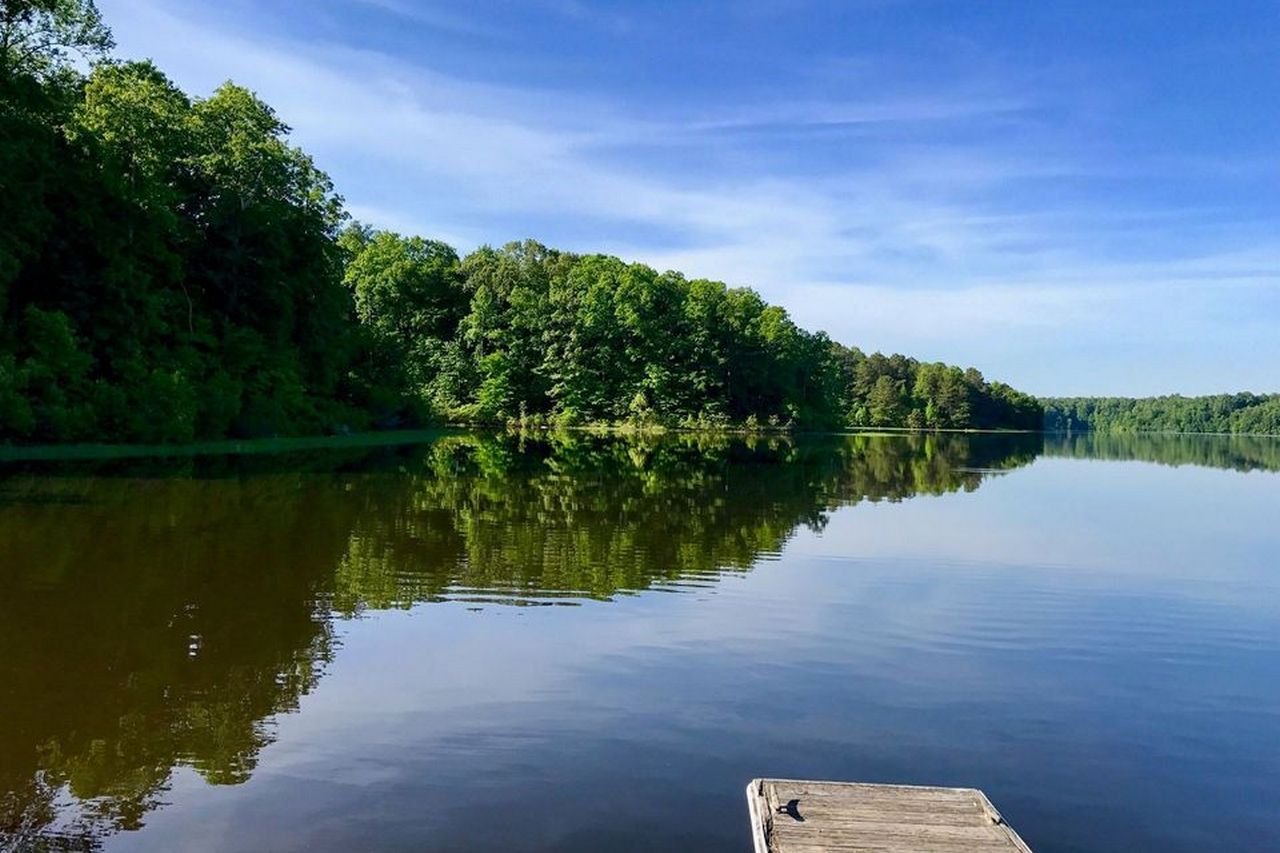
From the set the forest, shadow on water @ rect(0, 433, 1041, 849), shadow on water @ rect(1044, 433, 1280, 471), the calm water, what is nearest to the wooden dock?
the calm water

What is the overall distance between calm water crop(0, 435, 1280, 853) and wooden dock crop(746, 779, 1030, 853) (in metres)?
0.50

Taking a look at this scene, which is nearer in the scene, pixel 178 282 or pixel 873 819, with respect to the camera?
pixel 873 819

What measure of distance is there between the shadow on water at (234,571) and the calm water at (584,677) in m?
0.05

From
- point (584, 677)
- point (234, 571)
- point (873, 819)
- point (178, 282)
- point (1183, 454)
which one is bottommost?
point (584, 677)

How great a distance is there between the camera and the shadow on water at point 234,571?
679 centimetres

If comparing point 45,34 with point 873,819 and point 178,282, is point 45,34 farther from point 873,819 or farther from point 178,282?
point 873,819

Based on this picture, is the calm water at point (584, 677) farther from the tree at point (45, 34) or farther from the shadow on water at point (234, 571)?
the tree at point (45, 34)

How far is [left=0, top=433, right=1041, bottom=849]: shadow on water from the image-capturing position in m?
6.79

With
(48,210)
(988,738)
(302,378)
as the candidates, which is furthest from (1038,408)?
(988,738)

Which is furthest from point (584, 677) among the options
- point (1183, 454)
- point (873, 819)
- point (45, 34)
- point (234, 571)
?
point (1183, 454)

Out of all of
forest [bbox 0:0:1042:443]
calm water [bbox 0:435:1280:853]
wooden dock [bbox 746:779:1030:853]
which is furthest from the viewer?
forest [bbox 0:0:1042:443]

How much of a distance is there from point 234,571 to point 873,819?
10.6m

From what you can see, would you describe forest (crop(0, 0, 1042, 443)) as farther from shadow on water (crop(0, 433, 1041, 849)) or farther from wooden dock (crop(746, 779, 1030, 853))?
wooden dock (crop(746, 779, 1030, 853))

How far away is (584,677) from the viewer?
9.24 m
